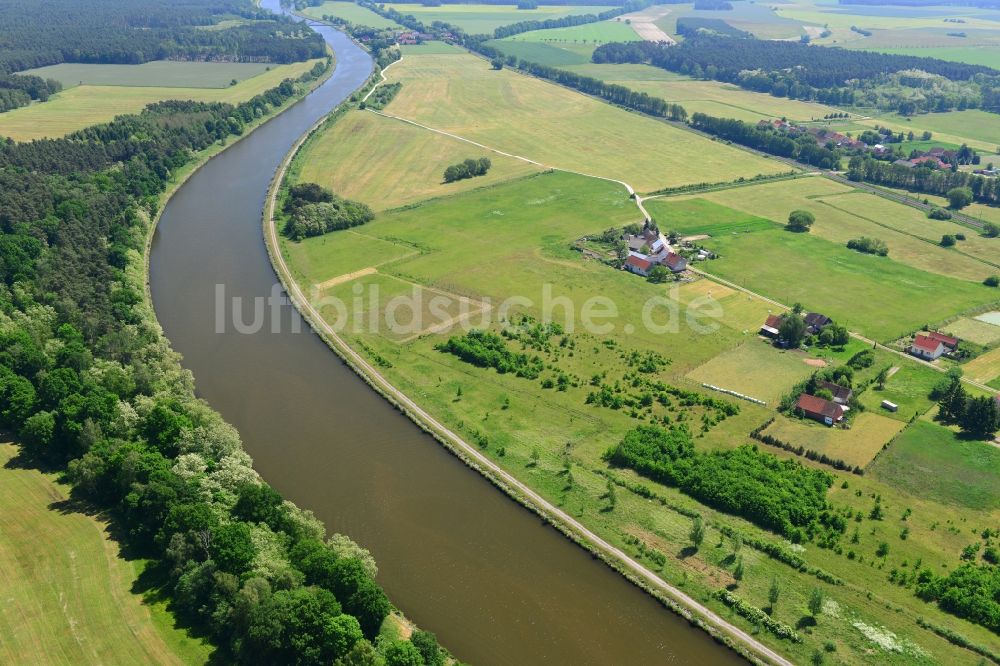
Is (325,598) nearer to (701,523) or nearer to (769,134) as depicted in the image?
(701,523)

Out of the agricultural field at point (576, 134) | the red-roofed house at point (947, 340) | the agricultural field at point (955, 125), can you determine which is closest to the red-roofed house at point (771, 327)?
the red-roofed house at point (947, 340)

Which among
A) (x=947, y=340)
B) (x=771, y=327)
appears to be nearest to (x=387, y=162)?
(x=771, y=327)

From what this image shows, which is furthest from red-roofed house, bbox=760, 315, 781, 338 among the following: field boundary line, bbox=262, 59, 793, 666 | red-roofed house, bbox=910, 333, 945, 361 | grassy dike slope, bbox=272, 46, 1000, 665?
field boundary line, bbox=262, 59, 793, 666

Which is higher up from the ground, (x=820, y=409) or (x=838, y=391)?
(x=838, y=391)

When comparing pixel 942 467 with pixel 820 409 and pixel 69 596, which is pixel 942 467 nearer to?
pixel 820 409

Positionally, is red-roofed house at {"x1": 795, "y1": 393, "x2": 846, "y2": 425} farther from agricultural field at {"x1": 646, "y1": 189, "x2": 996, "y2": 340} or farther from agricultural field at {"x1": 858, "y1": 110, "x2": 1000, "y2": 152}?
agricultural field at {"x1": 858, "y1": 110, "x2": 1000, "y2": 152}
